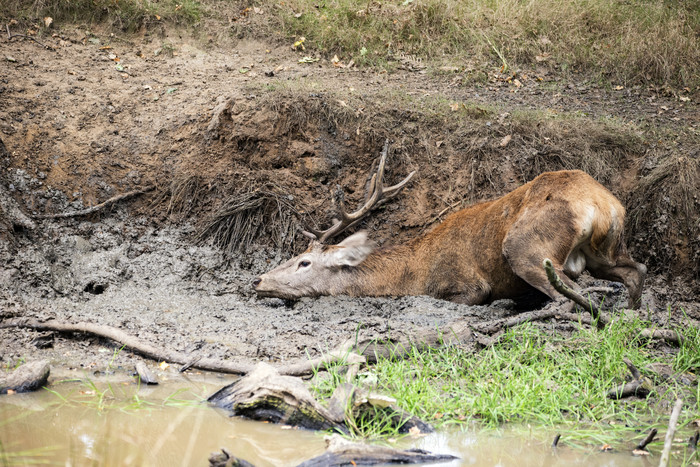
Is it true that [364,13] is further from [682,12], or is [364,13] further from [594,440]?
[594,440]

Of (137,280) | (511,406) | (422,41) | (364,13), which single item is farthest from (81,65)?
(511,406)

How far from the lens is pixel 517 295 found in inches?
267

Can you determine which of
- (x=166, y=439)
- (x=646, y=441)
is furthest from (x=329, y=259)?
(x=646, y=441)

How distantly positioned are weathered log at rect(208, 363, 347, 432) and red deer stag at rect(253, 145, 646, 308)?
305 centimetres

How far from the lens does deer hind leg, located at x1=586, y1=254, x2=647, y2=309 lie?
6.52m

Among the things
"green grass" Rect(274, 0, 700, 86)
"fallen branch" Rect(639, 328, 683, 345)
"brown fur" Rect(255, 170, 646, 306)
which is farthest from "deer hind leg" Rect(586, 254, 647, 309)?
"green grass" Rect(274, 0, 700, 86)

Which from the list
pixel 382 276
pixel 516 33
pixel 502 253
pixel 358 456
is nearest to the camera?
pixel 358 456

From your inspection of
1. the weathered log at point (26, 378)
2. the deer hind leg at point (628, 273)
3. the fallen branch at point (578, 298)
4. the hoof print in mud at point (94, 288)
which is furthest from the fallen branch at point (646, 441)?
the hoof print in mud at point (94, 288)

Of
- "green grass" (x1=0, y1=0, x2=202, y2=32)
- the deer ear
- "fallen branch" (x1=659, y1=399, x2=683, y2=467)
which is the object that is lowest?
the deer ear

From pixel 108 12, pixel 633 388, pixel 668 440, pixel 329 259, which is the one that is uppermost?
pixel 108 12

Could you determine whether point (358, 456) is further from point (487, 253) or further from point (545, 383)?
point (487, 253)

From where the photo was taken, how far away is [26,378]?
4043 millimetres

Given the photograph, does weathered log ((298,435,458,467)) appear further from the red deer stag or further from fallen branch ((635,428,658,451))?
the red deer stag

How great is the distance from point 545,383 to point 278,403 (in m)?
1.71
